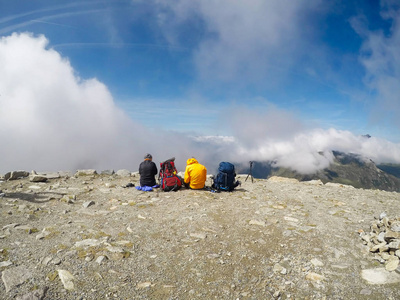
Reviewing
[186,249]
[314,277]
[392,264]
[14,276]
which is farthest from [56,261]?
[392,264]

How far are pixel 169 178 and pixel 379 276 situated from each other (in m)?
11.2

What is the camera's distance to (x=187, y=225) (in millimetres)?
8859

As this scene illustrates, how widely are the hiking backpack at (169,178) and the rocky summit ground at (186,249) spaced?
170cm

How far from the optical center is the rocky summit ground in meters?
5.12

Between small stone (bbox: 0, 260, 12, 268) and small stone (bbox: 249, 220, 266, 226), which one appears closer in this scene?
small stone (bbox: 0, 260, 12, 268)

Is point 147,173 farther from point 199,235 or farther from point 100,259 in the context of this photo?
point 100,259

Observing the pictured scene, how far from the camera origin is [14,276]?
17.0ft

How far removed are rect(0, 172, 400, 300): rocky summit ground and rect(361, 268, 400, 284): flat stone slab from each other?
0.02m

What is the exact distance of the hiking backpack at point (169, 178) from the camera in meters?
14.3

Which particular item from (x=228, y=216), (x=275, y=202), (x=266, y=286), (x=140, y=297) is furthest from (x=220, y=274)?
(x=275, y=202)

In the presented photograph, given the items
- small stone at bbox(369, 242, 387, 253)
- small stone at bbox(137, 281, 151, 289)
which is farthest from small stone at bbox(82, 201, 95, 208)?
small stone at bbox(369, 242, 387, 253)

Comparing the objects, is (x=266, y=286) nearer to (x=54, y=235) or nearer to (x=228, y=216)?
(x=228, y=216)

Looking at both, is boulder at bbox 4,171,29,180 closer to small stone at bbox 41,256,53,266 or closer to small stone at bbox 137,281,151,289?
small stone at bbox 41,256,53,266

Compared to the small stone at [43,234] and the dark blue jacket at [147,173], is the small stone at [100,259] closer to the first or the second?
the small stone at [43,234]
